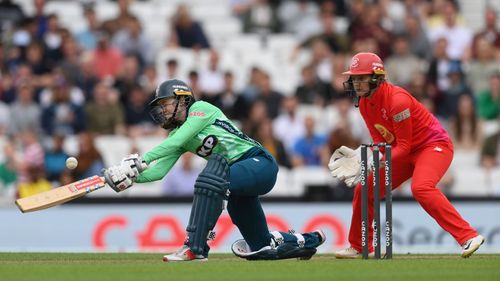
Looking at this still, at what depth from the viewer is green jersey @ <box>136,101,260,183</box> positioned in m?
10.7

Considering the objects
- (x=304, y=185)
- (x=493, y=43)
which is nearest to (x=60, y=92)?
(x=304, y=185)

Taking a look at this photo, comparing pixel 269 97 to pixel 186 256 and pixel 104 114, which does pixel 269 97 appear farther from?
pixel 186 256

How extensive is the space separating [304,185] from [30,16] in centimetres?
564

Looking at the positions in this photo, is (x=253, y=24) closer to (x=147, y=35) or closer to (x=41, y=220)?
(x=147, y=35)

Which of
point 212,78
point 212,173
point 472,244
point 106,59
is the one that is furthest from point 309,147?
point 212,173

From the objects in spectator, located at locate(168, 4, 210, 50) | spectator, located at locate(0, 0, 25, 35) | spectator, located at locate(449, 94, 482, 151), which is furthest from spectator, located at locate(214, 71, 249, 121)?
spectator, located at locate(0, 0, 25, 35)

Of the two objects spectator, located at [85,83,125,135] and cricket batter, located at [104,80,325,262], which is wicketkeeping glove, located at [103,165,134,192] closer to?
cricket batter, located at [104,80,325,262]

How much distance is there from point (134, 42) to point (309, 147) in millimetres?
3360

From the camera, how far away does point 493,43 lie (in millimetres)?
20656

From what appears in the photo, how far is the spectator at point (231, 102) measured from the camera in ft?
61.1

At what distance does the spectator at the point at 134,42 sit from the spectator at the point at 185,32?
1.75 ft

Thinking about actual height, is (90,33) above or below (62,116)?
above

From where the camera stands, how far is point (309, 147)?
1820 centimetres

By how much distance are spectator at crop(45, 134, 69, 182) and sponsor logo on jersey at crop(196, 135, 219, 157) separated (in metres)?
6.37
